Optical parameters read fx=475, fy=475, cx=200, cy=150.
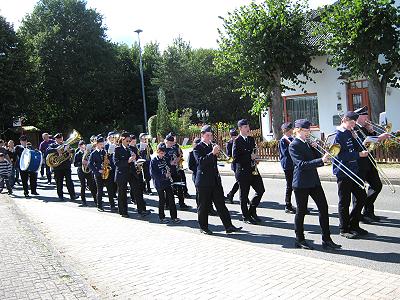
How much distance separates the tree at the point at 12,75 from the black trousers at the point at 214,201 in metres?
34.6

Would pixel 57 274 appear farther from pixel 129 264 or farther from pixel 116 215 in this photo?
pixel 116 215

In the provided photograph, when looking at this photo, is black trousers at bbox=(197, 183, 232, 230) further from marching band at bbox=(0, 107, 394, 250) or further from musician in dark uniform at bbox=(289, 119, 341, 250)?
musician in dark uniform at bbox=(289, 119, 341, 250)

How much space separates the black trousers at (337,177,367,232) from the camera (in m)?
7.84

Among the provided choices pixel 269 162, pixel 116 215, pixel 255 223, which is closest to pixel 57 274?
pixel 255 223

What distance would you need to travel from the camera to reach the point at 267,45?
21156mm

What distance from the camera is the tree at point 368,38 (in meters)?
17.8

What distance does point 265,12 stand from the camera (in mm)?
21156

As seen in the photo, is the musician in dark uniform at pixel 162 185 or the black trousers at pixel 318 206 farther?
the musician in dark uniform at pixel 162 185

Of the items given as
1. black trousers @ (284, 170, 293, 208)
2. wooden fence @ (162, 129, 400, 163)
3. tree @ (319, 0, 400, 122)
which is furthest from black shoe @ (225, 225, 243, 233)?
tree @ (319, 0, 400, 122)

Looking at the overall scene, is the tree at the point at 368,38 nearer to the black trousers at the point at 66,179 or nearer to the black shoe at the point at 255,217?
the black shoe at the point at 255,217

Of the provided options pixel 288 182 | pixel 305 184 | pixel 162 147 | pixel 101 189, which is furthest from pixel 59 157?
pixel 305 184

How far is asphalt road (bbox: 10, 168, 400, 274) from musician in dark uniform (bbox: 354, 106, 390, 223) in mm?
312

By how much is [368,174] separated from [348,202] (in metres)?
1.14

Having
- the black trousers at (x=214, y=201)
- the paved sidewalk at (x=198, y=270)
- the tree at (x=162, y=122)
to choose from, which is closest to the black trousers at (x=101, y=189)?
the paved sidewalk at (x=198, y=270)
